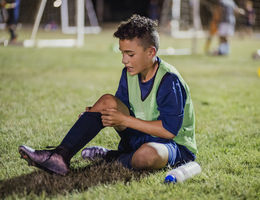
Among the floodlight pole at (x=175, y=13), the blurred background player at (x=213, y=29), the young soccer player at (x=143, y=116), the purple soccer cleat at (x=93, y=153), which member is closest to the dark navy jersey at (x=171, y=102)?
the young soccer player at (x=143, y=116)

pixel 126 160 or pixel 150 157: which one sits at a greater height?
pixel 150 157

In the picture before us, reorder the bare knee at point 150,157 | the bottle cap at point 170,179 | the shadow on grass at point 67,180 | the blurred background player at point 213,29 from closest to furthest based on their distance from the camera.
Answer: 1. the shadow on grass at point 67,180
2. the bottle cap at point 170,179
3. the bare knee at point 150,157
4. the blurred background player at point 213,29

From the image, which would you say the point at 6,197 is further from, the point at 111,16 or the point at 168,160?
the point at 111,16

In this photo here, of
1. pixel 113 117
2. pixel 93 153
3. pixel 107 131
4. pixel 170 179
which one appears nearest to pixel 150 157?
pixel 170 179

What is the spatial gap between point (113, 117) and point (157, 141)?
426 mm

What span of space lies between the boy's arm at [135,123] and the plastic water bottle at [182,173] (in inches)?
9.7

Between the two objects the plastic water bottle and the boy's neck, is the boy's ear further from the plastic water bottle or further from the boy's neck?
the plastic water bottle

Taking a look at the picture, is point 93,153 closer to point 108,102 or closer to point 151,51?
point 108,102

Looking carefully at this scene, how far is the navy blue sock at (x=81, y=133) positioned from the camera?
9.16ft

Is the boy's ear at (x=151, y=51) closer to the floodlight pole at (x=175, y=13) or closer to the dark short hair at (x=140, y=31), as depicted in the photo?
the dark short hair at (x=140, y=31)

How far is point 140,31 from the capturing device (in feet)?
9.16

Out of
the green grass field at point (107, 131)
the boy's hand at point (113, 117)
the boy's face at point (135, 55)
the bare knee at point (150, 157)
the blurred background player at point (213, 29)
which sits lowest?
the blurred background player at point (213, 29)

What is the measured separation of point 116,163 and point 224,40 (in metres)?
10.1

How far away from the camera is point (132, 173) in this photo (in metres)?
2.82
